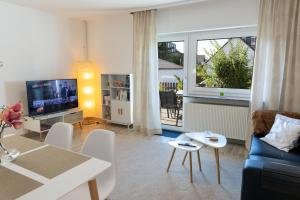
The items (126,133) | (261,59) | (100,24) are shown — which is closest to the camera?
(261,59)

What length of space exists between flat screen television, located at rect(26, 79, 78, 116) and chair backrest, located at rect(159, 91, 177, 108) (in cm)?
196

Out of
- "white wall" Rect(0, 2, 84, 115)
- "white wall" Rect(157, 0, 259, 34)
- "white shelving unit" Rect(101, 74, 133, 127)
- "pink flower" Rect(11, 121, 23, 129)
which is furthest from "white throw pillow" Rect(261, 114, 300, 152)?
"white wall" Rect(0, 2, 84, 115)

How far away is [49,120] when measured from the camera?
4.43m

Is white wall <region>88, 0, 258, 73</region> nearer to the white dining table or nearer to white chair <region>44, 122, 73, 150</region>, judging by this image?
white chair <region>44, 122, 73, 150</region>

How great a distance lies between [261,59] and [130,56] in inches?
104

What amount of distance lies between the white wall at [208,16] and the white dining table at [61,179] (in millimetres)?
3266

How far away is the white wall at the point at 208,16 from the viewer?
3422 millimetres

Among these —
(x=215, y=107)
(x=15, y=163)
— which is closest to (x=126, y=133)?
(x=215, y=107)

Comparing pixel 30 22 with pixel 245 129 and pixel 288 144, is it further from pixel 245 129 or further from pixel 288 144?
pixel 288 144

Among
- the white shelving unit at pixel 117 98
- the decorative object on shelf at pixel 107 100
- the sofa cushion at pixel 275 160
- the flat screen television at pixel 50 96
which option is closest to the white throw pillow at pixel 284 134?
the sofa cushion at pixel 275 160

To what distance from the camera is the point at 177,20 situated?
13.4 ft

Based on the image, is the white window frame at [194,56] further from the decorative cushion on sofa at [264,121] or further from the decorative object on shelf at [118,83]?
the decorative object on shelf at [118,83]

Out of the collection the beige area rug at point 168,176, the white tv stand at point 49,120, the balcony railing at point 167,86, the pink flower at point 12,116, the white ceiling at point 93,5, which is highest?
the white ceiling at point 93,5

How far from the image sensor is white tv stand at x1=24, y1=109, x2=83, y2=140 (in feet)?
12.8
